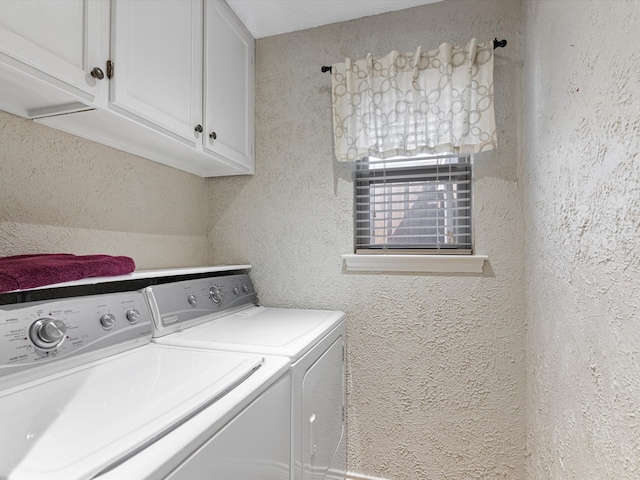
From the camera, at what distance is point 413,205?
6.19 feet

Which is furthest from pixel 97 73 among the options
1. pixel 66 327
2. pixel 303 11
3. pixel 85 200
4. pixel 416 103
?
pixel 416 103

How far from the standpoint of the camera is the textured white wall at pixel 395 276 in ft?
5.63

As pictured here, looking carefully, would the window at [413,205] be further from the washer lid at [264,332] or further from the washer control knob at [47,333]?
the washer control knob at [47,333]

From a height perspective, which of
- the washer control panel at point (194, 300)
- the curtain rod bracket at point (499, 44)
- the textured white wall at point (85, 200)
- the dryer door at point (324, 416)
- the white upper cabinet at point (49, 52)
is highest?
the curtain rod bracket at point (499, 44)

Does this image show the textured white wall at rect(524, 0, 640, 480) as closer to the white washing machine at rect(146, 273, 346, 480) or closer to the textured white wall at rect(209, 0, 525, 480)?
the textured white wall at rect(209, 0, 525, 480)

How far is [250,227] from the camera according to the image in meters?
2.11

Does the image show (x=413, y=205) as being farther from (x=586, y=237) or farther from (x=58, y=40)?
(x=58, y=40)

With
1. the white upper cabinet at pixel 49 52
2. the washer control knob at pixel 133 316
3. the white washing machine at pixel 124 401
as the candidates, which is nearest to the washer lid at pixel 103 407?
the white washing machine at pixel 124 401

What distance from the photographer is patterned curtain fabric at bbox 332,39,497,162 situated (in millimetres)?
1689

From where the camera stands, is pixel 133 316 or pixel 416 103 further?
pixel 416 103

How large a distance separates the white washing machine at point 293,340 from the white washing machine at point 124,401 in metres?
0.07

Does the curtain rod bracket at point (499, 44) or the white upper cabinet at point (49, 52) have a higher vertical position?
the curtain rod bracket at point (499, 44)

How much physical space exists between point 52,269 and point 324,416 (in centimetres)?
112

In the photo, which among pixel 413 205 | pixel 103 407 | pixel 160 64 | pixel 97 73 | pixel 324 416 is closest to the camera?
pixel 103 407
